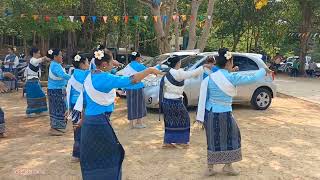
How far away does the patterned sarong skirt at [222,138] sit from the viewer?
617 cm

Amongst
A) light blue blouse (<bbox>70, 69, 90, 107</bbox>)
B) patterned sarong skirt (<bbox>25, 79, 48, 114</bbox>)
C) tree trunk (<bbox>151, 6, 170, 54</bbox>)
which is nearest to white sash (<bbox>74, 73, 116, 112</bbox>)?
light blue blouse (<bbox>70, 69, 90, 107</bbox>)

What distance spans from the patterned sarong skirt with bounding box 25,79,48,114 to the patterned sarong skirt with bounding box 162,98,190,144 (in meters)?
4.43

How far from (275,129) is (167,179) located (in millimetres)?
4194

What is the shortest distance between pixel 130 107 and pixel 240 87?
343cm

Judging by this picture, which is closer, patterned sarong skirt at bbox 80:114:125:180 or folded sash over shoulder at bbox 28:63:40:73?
patterned sarong skirt at bbox 80:114:125:180

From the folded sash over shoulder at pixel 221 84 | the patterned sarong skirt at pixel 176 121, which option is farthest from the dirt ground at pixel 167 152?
the folded sash over shoulder at pixel 221 84

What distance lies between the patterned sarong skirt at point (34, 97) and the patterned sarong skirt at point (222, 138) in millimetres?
6125

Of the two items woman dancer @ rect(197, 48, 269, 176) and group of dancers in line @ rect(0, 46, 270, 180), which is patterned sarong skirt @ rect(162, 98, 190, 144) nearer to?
group of dancers in line @ rect(0, 46, 270, 180)

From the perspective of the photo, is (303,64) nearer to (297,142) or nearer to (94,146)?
(297,142)

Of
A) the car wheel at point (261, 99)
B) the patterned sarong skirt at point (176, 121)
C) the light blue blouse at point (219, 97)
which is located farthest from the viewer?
the car wheel at point (261, 99)

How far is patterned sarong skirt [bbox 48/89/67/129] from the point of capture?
936 centimetres

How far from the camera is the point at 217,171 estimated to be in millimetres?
6562

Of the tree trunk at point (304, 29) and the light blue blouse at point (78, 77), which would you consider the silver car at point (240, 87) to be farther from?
the tree trunk at point (304, 29)

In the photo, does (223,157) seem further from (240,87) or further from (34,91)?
(34,91)
